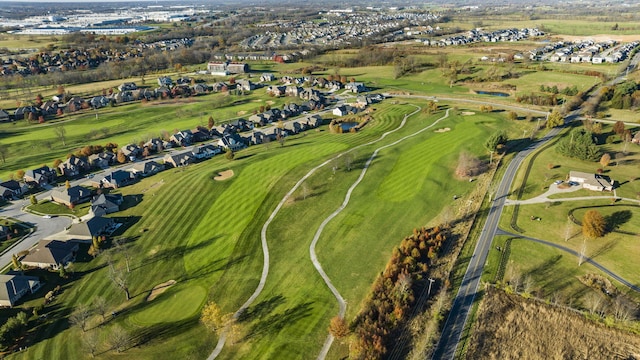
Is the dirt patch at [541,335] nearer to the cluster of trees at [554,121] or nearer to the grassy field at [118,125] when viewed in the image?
the cluster of trees at [554,121]

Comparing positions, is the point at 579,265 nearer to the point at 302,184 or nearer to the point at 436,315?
the point at 436,315

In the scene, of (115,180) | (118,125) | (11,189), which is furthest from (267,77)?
(11,189)

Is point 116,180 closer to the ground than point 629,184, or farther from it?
farther from it

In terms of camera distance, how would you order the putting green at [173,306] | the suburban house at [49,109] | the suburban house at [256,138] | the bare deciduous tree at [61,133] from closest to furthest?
the putting green at [173,306] < the suburban house at [256,138] < the bare deciduous tree at [61,133] < the suburban house at [49,109]

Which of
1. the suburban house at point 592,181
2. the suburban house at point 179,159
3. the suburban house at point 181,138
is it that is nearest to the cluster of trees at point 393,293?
the suburban house at point 592,181

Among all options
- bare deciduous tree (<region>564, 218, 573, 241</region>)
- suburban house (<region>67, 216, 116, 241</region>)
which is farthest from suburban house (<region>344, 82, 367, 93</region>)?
suburban house (<region>67, 216, 116, 241</region>)

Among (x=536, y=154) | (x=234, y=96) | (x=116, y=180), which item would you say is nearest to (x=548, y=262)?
(x=536, y=154)
